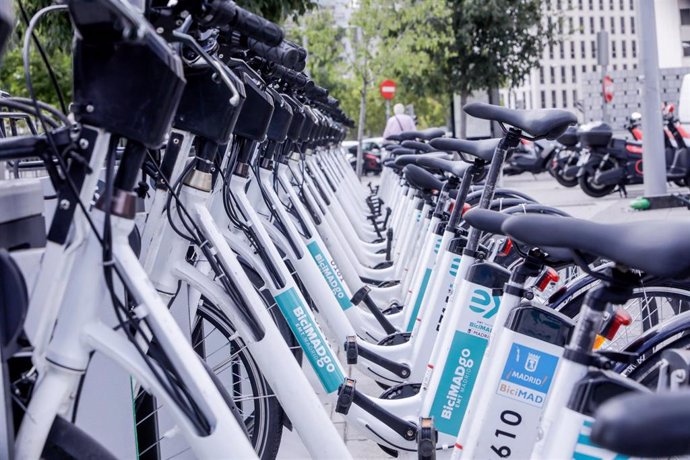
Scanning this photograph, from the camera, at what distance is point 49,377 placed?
1990 mm

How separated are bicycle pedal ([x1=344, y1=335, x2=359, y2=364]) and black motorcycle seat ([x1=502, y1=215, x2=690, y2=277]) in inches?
86.5

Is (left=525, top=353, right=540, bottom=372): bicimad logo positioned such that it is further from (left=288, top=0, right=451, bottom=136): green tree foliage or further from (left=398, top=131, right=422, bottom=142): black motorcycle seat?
(left=288, top=0, right=451, bottom=136): green tree foliage

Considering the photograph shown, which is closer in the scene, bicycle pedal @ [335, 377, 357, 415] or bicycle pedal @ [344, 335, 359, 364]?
bicycle pedal @ [335, 377, 357, 415]

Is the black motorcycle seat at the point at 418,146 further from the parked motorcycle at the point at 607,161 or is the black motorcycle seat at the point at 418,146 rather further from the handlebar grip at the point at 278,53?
the parked motorcycle at the point at 607,161

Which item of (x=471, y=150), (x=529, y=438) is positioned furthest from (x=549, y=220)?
(x=471, y=150)

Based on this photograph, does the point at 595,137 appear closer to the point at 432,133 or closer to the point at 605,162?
the point at 605,162

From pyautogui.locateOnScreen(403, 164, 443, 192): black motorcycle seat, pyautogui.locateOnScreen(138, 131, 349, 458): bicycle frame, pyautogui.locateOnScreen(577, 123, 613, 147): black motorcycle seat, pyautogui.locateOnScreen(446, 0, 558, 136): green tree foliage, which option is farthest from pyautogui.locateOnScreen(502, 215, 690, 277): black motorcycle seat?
pyautogui.locateOnScreen(446, 0, 558, 136): green tree foliage

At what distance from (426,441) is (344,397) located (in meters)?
0.31

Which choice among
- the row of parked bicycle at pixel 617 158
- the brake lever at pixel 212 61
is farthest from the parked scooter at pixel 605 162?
the brake lever at pixel 212 61

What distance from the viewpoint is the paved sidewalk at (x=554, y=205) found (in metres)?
3.81

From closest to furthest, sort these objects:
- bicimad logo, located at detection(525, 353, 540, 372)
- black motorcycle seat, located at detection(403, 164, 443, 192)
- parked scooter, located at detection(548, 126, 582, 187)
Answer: bicimad logo, located at detection(525, 353, 540, 372)
black motorcycle seat, located at detection(403, 164, 443, 192)
parked scooter, located at detection(548, 126, 582, 187)

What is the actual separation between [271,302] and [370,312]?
1824mm

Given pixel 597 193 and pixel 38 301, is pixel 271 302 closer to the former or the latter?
pixel 38 301

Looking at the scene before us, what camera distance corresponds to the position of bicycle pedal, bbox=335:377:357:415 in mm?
3377
